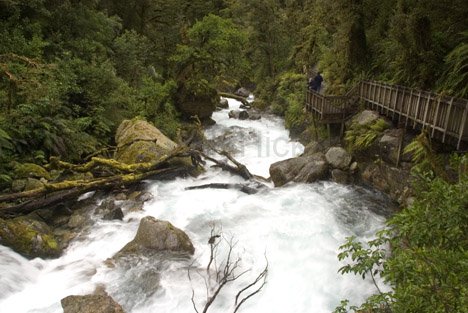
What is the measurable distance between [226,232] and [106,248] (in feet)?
11.3

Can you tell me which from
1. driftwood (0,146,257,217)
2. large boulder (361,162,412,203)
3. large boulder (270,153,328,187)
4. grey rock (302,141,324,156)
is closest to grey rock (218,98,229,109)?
grey rock (302,141,324,156)

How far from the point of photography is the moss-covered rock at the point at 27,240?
8891 mm

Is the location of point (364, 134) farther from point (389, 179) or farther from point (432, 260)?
point (432, 260)

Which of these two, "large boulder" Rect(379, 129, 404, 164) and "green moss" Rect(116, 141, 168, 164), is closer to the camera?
"large boulder" Rect(379, 129, 404, 164)

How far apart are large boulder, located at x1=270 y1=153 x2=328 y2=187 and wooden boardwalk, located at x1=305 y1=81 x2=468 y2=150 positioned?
281 cm

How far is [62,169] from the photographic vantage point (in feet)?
41.0

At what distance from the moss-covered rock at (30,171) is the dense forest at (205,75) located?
0.44 m

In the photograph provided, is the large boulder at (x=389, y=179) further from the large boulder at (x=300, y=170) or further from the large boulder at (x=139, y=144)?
the large boulder at (x=139, y=144)

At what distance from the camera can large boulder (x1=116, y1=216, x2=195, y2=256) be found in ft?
30.7

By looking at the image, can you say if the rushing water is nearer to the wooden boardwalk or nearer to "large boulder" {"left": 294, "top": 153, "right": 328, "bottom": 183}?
"large boulder" {"left": 294, "top": 153, "right": 328, "bottom": 183}

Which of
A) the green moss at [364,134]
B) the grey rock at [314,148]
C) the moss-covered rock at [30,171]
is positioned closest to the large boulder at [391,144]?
the green moss at [364,134]

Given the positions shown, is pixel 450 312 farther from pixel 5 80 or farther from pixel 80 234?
pixel 5 80

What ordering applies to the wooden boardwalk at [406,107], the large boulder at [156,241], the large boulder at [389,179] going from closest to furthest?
the large boulder at [156,241] → the wooden boardwalk at [406,107] → the large boulder at [389,179]

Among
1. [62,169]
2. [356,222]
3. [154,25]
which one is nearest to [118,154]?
[62,169]
